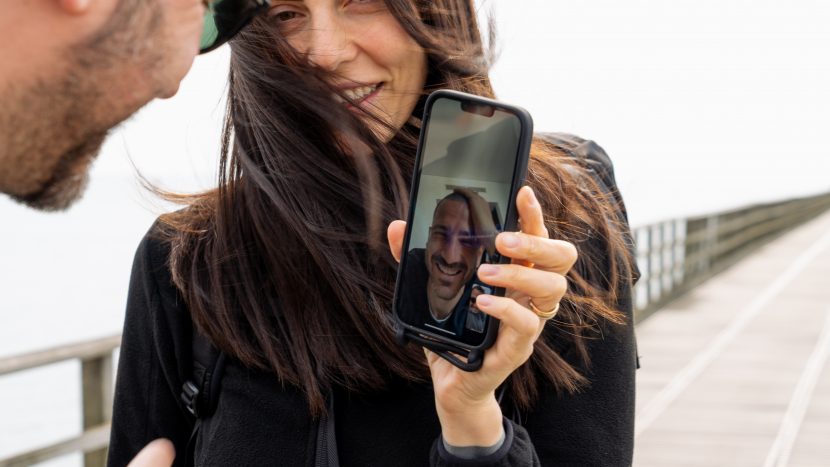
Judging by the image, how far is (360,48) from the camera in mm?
1779

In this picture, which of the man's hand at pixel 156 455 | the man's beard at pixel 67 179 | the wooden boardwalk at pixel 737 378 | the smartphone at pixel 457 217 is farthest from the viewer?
the wooden boardwalk at pixel 737 378

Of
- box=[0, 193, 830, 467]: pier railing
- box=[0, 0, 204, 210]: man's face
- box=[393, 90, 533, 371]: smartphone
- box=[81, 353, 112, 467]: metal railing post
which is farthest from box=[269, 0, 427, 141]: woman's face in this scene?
box=[81, 353, 112, 467]: metal railing post

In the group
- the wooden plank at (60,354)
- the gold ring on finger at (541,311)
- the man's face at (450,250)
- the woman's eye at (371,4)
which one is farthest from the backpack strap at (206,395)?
the wooden plank at (60,354)

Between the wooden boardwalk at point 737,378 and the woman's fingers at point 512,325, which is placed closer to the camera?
the woman's fingers at point 512,325

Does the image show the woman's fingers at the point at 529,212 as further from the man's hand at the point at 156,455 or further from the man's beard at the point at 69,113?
the man's hand at the point at 156,455

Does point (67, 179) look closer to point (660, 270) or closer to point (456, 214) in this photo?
point (456, 214)

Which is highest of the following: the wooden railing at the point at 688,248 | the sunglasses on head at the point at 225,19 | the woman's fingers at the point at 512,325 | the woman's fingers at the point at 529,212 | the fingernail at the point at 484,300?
the sunglasses on head at the point at 225,19

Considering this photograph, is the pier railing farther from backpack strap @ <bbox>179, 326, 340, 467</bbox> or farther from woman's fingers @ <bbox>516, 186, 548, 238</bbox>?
woman's fingers @ <bbox>516, 186, 548, 238</bbox>

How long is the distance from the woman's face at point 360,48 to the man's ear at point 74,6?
0.87 m

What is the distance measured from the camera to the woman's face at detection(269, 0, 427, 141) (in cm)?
176

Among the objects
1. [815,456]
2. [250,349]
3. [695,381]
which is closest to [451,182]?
[250,349]

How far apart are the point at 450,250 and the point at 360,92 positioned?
513 millimetres

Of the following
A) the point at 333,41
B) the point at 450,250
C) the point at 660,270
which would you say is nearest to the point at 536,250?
the point at 450,250

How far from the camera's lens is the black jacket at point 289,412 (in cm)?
171
